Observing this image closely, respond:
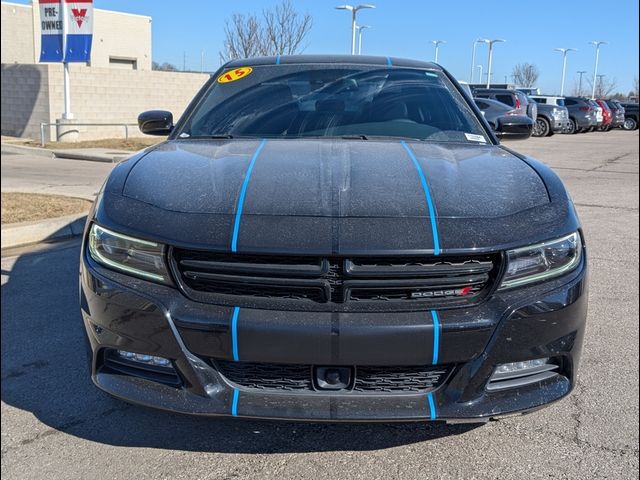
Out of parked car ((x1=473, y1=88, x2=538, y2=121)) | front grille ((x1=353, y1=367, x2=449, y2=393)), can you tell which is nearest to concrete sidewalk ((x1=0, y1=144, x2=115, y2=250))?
front grille ((x1=353, y1=367, x2=449, y2=393))

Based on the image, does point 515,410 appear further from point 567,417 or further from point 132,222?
point 132,222

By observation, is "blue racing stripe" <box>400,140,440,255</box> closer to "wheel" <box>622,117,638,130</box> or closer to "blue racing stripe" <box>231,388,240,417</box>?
"blue racing stripe" <box>231,388,240,417</box>

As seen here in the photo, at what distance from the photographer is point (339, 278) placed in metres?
2.20

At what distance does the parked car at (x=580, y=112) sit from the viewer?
31.1 metres

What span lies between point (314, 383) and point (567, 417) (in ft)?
4.47

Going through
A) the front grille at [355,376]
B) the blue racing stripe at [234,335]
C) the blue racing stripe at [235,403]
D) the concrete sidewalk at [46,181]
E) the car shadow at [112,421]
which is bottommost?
the concrete sidewalk at [46,181]

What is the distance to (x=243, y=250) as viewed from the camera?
220 cm

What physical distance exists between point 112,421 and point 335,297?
1.28 metres

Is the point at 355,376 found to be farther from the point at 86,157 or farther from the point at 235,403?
the point at 86,157

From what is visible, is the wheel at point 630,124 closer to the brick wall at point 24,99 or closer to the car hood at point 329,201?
the brick wall at point 24,99

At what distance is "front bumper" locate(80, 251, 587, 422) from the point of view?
212 cm

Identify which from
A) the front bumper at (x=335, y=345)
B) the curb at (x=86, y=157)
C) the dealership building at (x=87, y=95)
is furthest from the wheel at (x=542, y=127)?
the front bumper at (x=335, y=345)

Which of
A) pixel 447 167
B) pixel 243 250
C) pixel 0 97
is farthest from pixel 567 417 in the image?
pixel 0 97

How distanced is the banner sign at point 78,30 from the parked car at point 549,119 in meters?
18.2
